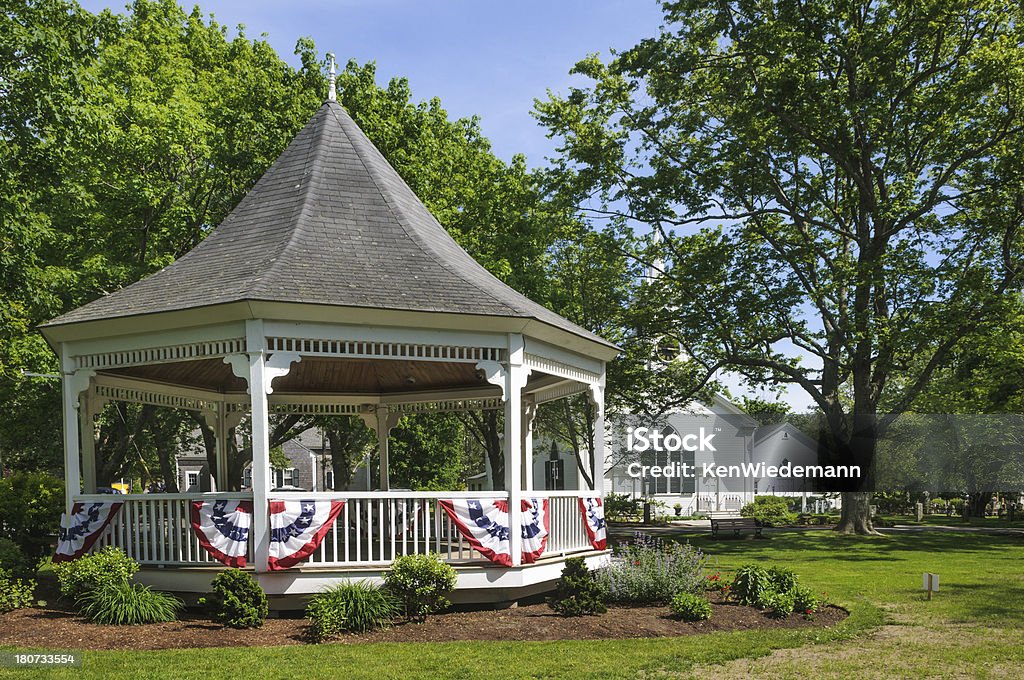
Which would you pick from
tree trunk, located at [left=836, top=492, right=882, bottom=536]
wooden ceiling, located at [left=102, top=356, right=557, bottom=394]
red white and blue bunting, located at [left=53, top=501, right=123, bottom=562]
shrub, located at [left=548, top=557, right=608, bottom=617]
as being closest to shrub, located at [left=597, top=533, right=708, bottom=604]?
shrub, located at [left=548, top=557, right=608, bottom=617]

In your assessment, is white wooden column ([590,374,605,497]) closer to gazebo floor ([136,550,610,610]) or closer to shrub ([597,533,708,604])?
shrub ([597,533,708,604])

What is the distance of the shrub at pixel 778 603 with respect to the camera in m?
12.3

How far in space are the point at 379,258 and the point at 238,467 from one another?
14457mm

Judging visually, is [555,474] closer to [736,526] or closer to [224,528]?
[736,526]

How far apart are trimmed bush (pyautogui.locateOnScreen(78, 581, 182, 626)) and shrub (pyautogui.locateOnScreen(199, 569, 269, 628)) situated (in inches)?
29.9

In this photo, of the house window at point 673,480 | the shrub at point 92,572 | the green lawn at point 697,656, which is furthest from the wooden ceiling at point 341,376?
the house window at point 673,480

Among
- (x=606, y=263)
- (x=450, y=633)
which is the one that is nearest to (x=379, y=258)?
(x=450, y=633)

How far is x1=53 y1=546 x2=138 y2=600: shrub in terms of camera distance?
11641mm

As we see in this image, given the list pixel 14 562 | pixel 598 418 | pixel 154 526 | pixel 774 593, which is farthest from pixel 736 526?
pixel 14 562

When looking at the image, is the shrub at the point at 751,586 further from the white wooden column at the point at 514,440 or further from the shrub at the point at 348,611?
the shrub at the point at 348,611

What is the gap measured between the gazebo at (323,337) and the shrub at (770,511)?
86.9 ft

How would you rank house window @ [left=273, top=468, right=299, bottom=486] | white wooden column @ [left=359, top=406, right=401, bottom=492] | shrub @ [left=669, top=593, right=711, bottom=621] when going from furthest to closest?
1. house window @ [left=273, top=468, right=299, bottom=486]
2. white wooden column @ [left=359, top=406, right=401, bottom=492]
3. shrub @ [left=669, top=593, right=711, bottom=621]

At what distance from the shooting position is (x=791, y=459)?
4822 centimetres

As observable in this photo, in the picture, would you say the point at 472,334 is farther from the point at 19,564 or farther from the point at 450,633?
the point at 19,564
